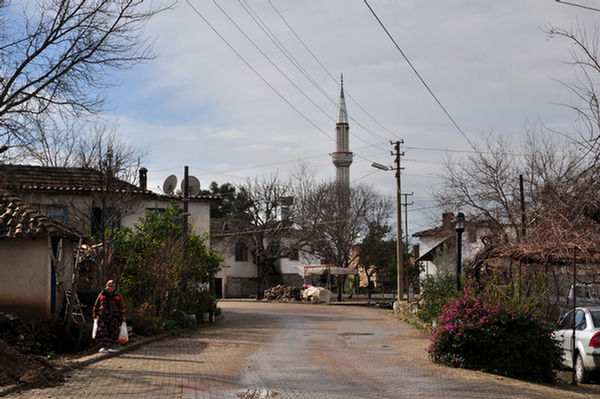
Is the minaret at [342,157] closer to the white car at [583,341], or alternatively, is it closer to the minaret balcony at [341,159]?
the minaret balcony at [341,159]

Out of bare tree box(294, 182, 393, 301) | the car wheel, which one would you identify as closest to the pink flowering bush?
the car wheel

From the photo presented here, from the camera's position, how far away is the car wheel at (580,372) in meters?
12.3

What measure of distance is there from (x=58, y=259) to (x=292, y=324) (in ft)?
36.5

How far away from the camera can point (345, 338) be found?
789 inches

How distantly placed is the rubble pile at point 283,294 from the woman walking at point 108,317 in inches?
1423

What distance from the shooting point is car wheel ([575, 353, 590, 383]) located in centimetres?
1232

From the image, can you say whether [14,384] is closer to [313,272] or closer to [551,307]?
[551,307]

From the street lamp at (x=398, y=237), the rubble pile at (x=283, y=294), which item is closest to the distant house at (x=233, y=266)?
the rubble pile at (x=283, y=294)

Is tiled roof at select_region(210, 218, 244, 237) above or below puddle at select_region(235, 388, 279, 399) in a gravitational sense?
above

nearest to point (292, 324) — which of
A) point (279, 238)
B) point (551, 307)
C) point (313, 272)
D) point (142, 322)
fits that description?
point (142, 322)

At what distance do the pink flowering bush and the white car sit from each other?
430mm

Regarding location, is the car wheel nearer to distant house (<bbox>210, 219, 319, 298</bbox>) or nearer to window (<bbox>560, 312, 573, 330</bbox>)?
window (<bbox>560, 312, 573, 330</bbox>)

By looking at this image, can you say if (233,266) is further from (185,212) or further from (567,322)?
(567,322)

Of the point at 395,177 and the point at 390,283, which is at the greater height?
the point at 395,177
